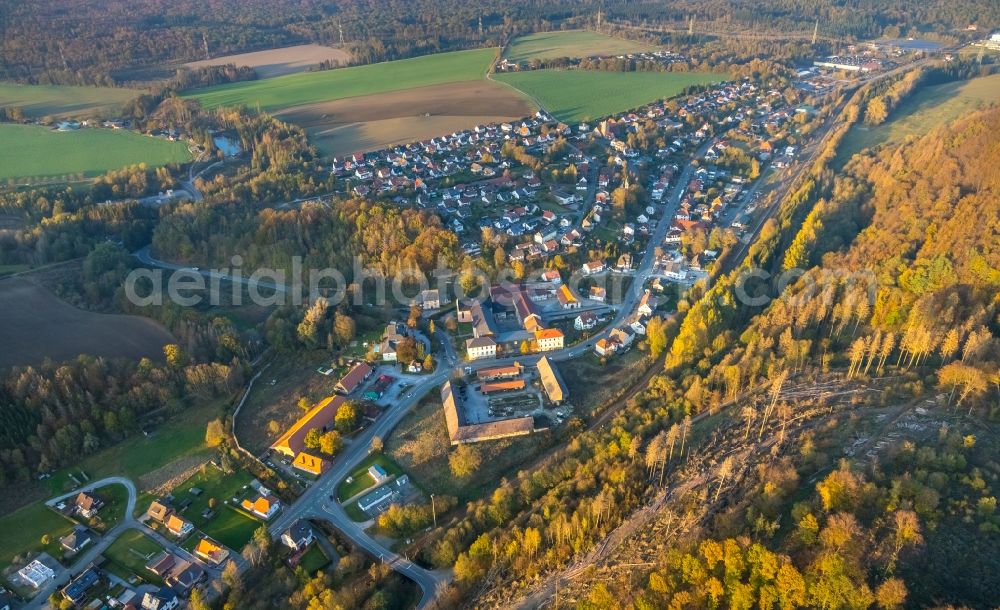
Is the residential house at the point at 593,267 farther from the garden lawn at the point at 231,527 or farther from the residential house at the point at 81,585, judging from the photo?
the residential house at the point at 81,585

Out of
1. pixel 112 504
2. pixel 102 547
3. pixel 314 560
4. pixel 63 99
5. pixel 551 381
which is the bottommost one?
pixel 314 560

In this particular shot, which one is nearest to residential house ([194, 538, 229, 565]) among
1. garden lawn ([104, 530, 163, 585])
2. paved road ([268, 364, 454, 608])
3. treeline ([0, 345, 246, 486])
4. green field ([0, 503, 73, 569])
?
garden lawn ([104, 530, 163, 585])

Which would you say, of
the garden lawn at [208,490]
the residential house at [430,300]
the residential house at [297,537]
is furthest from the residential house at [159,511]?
the residential house at [430,300]

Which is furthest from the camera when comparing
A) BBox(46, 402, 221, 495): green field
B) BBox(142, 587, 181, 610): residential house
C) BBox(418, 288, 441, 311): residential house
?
BBox(418, 288, 441, 311): residential house

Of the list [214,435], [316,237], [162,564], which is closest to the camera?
[162,564]

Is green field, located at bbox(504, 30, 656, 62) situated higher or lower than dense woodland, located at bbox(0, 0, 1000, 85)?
lower

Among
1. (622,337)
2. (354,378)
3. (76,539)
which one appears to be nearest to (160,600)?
(76,539)

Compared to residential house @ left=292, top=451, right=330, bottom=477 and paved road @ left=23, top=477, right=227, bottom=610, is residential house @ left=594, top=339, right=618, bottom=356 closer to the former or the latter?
residential house @ left=292, top=451, right=330, bottom=477

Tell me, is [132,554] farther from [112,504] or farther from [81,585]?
[112,504]

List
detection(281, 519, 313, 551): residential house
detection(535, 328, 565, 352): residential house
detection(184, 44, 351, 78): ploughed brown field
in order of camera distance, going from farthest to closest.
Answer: detection(184, 44, 351, 78): ploughed brown field, detection(535, 328, 565, 352): residential house, detection(281, 519, 313, 551): residential house
